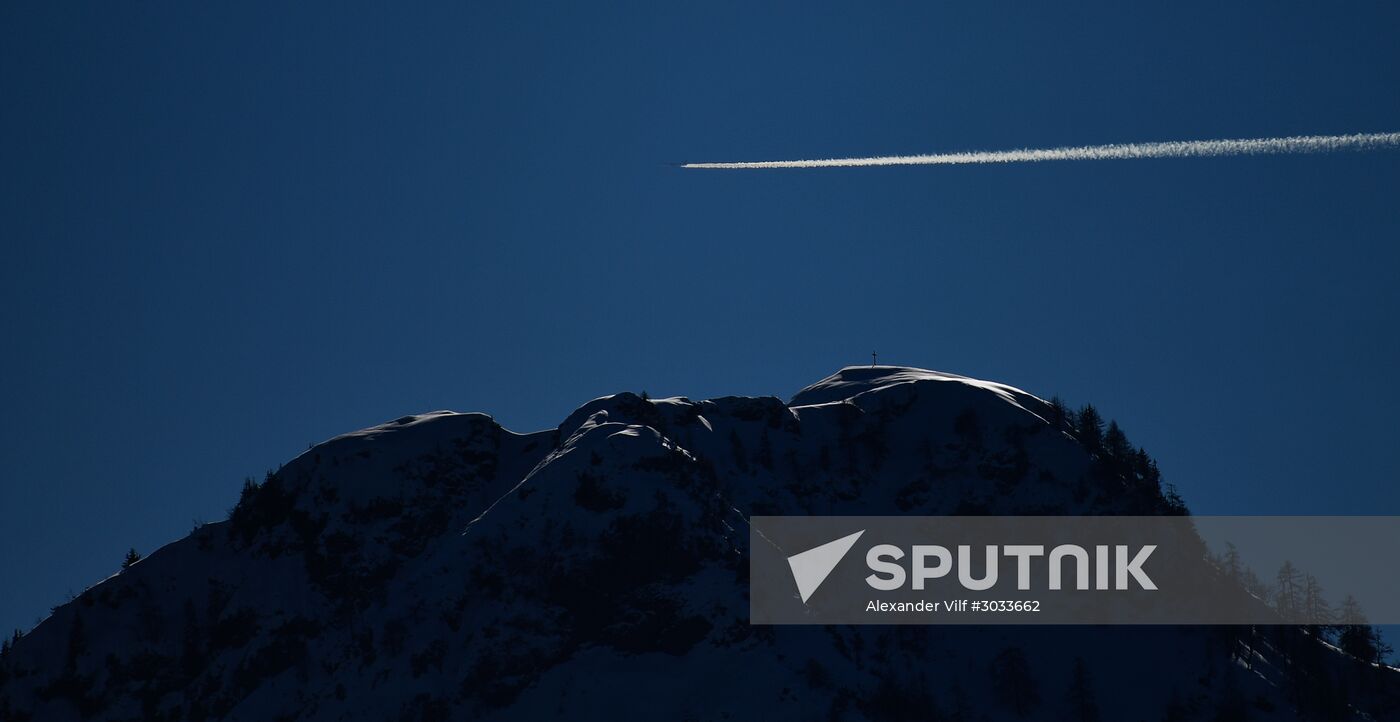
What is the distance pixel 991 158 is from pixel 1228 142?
80.5 feet

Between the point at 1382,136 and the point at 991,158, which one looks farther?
the point at 991,158

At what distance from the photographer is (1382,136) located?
145 meters

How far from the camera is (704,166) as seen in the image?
186375mm

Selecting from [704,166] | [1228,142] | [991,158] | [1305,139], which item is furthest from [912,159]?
[1305,139]

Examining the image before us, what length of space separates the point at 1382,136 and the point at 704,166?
218 feet

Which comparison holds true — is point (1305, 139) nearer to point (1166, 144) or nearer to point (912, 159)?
point (1166, 144)

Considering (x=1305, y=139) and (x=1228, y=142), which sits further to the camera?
(x=1228, y=142)

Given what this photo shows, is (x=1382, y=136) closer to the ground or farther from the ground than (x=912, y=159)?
closer to the ground

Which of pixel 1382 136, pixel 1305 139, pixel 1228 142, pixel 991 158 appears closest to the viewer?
pixel 1382 136

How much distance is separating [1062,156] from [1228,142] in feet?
53.4

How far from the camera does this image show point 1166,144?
176375mm

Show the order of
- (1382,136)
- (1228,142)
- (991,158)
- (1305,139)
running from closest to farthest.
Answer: (1382,136) → (1305,139) → (1228,142) → (991,158)

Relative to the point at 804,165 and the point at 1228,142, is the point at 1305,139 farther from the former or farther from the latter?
the point at 804,165

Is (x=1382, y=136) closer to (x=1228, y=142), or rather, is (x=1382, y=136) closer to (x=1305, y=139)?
(x=1305, y=139)
